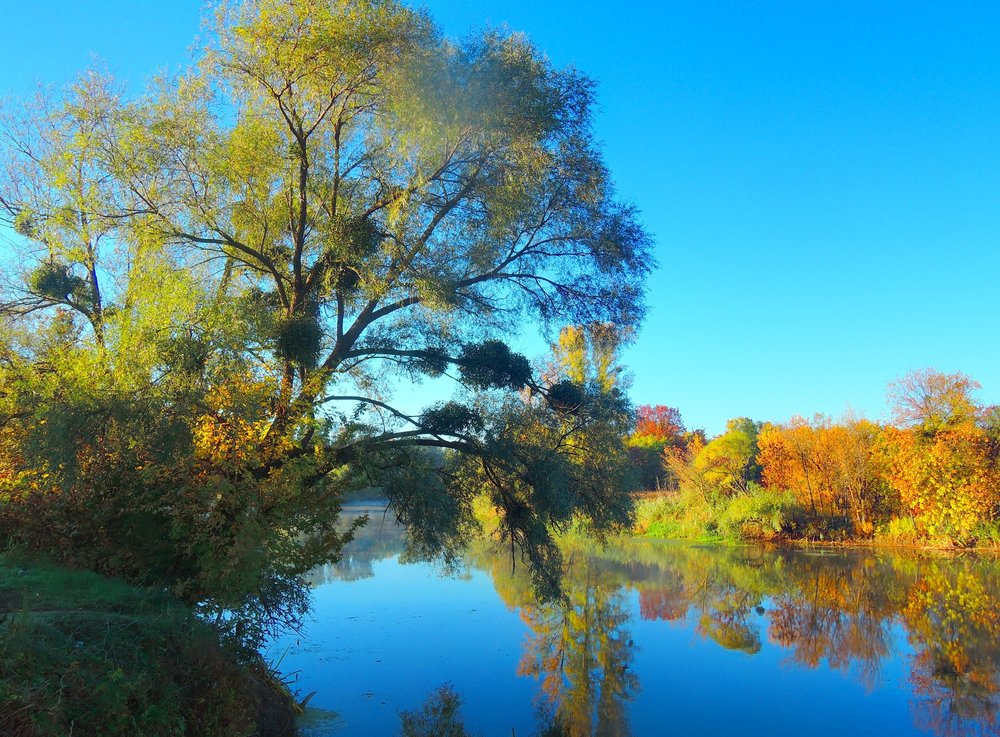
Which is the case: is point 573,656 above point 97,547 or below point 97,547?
below

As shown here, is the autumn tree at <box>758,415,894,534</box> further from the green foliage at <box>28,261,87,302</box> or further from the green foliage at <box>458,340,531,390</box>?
the green foliage at <box>28,261,87,302</box>

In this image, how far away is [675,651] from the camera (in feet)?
43.9

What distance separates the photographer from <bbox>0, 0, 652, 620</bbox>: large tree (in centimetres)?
885

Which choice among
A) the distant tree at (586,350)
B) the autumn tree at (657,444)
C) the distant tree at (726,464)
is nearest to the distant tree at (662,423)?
the autumn tree at (657,444)

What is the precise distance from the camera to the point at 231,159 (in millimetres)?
10102

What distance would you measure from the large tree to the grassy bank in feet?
5.03

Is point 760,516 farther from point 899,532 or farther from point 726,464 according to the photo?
point 899,532

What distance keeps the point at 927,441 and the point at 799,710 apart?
21027mm

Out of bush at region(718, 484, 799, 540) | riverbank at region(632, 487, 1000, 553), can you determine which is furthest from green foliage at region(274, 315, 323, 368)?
bush at region(718, 484, 799, 540)

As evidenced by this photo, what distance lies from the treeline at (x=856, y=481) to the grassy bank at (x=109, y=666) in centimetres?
1754

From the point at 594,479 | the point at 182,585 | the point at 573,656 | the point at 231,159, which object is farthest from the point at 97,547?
the point at 573,656

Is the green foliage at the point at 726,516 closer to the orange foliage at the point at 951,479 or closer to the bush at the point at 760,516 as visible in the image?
the bush at the point at 760,516

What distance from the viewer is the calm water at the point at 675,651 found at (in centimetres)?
979

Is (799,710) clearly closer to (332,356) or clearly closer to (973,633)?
(973,633)
